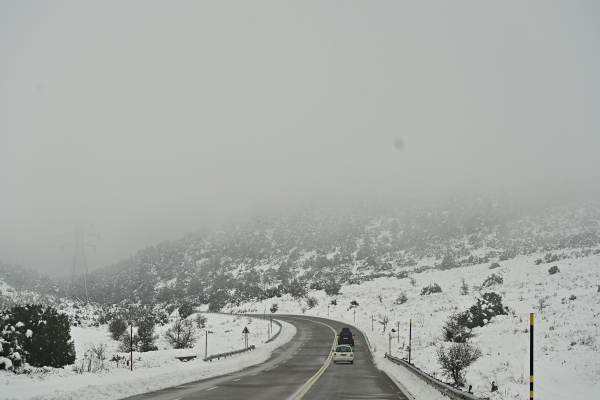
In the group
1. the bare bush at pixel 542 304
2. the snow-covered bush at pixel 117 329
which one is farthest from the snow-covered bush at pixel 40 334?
the bare bush at pixel 542 304

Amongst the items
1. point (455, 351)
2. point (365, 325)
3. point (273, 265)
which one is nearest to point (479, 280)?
point (365, 325)

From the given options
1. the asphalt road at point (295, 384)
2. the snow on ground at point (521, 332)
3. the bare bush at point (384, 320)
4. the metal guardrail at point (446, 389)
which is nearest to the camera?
the metal guardrail at point (446, 389)

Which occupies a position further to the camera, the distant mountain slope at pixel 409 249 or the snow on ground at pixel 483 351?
the distant mountain slope at pixel 409 249

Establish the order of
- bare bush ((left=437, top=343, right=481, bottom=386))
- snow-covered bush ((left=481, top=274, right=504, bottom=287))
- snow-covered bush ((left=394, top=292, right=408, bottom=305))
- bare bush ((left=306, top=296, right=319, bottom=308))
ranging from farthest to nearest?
bare bush ((left=306, top=296, right=319, bottom=308)) → snow-covered bush ((left=394, top=292, right=408, bottom=305)) → snow-covered bush ((left=481, top=274, right=504, bottom=287)) → bare bush ((left=437, top=343, right=481, bottom=386))

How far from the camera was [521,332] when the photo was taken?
31.3 meters

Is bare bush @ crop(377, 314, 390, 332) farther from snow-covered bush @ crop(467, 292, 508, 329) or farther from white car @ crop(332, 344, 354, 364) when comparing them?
white car @ crop(332, 344, 354, 364)

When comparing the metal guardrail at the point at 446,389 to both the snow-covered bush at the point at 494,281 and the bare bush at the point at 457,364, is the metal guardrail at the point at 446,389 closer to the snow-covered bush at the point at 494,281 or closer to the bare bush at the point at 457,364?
the bare bush at the point at 457,364

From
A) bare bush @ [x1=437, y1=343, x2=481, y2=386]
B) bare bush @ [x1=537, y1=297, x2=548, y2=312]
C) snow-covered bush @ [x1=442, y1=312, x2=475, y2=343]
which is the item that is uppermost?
bare bush @ [x1=537, y1=297, x2=548, y2=312]

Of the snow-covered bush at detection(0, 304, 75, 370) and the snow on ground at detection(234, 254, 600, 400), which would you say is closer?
the snow on ground at detection(234, 254, 600, 400)

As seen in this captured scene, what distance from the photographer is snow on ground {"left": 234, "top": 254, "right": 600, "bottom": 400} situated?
20047mm

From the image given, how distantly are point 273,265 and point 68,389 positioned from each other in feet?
564

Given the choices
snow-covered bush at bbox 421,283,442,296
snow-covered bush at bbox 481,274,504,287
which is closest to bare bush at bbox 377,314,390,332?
snow-covered bush at bbox 421,283,442,296

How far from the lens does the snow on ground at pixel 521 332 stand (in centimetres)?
2005

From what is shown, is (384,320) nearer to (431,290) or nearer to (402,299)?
(402,299)
